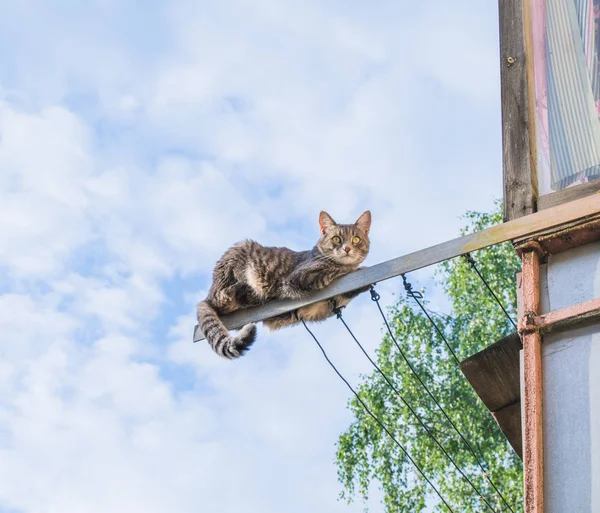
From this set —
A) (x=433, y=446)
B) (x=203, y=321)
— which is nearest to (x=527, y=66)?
(x=203, y=321)

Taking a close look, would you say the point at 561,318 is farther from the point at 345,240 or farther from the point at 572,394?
the point at 345,240

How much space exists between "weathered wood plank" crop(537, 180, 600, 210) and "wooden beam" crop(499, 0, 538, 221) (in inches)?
2.0

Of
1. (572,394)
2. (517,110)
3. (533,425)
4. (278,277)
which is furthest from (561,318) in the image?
(278,277)

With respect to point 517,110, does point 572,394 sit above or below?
below

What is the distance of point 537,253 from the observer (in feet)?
15.2

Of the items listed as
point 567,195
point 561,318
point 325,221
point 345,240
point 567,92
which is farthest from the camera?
point 325,221

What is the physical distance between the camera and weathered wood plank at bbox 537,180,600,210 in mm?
4668

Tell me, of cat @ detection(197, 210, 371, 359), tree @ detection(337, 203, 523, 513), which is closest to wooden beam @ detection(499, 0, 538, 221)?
cat @ detection(197, 210, 371, 359)

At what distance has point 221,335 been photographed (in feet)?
20.6

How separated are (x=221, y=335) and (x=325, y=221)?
5.66 ft

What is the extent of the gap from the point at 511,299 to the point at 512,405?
11.9m

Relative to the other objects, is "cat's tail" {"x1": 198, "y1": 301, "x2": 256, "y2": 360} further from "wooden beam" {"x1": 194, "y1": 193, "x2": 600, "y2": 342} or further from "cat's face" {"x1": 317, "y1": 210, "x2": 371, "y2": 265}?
"cat's face" {"x1": 317, "y1": 210, "x2": 371, "y2": 265}

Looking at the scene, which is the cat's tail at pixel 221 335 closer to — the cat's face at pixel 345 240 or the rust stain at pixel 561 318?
the cat's face at pixel 345 240

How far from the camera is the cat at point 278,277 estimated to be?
6227 millimetres
